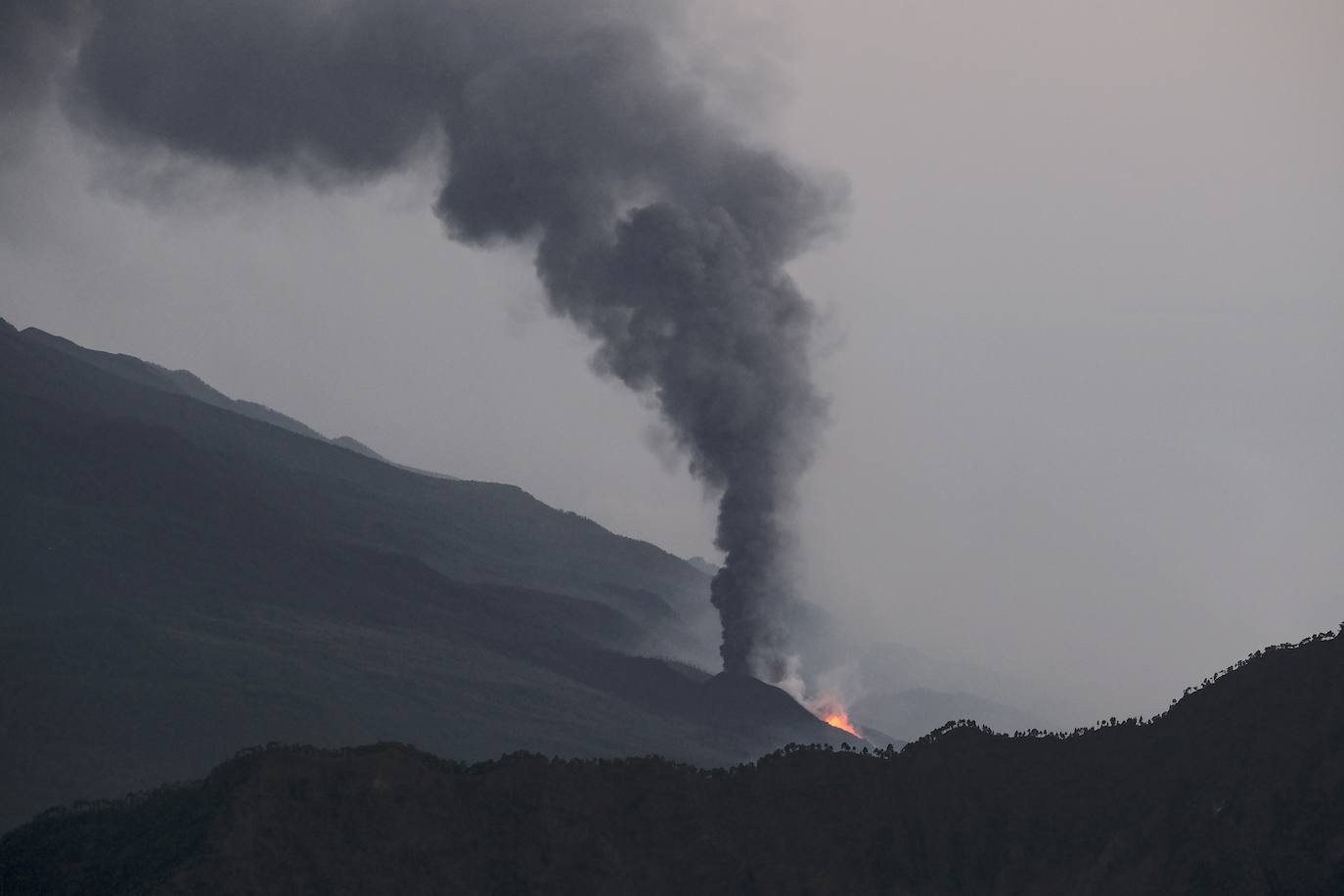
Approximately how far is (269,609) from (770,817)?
6404cm

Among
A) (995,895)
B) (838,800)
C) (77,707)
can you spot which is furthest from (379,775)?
(77,707)

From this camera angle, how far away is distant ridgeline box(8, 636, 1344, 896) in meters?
41.2

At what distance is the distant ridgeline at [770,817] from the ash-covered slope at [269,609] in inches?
1209

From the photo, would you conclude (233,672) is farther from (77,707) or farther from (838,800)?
(838,800)

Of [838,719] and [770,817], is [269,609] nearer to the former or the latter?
[838,719]

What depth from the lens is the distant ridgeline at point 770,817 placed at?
1623 inches

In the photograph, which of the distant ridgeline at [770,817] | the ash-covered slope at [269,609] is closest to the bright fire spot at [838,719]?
the ash-covered slope at [269,609]

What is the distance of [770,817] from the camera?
150ft

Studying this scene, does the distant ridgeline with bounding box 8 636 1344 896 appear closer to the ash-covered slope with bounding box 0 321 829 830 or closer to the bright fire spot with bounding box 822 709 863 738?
the ash-covered slope with bounding box 0 321 829 830

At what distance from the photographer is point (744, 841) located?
147 ft

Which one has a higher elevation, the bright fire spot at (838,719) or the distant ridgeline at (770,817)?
the bright fire spot at (838,719)

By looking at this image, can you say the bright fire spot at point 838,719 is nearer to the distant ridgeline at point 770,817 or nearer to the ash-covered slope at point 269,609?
the ash-covered slope at point 269,609

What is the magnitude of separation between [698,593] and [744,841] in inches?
4252

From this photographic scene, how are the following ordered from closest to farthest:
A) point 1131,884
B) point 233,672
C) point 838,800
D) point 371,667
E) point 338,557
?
point 1131,884, point 838,800, point 233,672, point 371,667, point 338,557
